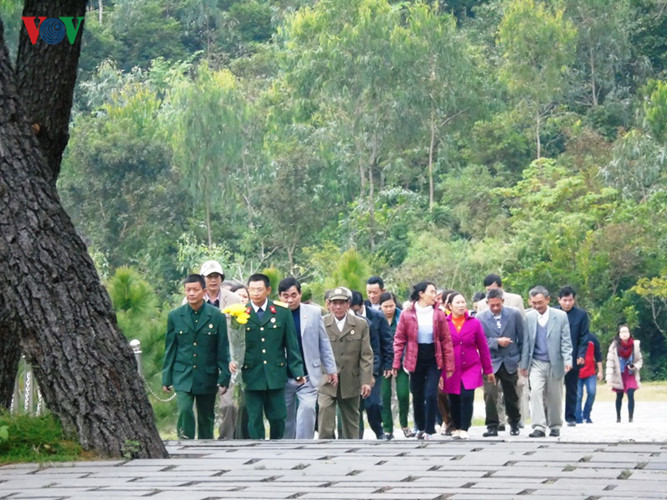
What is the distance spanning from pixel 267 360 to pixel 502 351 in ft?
10.5

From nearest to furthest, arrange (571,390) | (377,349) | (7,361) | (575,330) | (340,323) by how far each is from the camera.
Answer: (7,361)
(340,323)
(377,349)
(575,330)
(571,390)

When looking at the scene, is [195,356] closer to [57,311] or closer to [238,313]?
[238,313]

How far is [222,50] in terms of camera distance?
211 ft

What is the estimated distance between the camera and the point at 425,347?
47.2 ft

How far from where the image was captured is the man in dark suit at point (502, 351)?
49.5 feet

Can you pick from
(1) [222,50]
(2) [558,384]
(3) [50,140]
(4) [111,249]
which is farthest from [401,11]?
(3) [50,140]

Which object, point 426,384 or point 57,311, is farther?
point 426,384

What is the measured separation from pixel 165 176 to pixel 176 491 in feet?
145

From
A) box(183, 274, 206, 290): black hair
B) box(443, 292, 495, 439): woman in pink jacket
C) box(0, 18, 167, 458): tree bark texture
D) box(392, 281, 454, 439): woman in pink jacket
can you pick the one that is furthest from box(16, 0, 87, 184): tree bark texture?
box(443, 292, 495, 439): woman in pink jacket

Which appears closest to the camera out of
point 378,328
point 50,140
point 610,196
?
point 50,140

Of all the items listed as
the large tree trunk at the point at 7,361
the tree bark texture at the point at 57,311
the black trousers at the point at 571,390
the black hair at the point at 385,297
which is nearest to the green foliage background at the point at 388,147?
the black trousers at the point at 571,390

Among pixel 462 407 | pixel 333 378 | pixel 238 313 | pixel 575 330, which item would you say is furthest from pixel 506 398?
pixel 238 313

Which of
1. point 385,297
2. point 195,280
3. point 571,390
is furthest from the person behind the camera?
point 571,390

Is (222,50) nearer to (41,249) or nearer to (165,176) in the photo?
(165,176)
